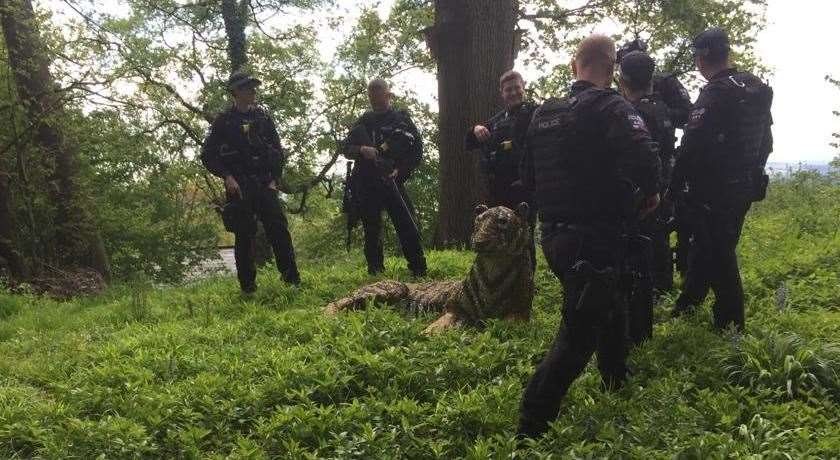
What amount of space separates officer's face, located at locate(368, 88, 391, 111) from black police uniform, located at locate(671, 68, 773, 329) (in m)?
3.28

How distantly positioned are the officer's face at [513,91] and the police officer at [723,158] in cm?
136

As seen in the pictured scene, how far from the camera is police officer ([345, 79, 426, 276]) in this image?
6492mm

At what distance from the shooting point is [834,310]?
4602 mm

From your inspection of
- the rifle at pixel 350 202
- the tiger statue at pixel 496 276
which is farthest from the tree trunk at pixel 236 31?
the tiger statue at pixel 496 276

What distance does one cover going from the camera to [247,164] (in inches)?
249

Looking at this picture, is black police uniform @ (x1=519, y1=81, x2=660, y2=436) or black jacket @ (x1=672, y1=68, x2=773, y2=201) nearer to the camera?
black police uniform @ (x1=519, y1=81, x2=660, y2=436)

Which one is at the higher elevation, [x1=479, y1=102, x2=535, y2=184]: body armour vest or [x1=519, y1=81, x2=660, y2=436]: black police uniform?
[x1=479, y1=102, x2=535, y2=184]: body armour vest

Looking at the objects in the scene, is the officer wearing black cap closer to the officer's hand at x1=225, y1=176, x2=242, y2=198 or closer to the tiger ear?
the tiger ear

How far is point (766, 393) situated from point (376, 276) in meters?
4.53

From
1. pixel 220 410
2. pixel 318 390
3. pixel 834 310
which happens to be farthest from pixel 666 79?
pixel 220 410

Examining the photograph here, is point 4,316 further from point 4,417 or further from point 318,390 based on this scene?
point 318,390

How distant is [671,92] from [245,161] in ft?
13.3

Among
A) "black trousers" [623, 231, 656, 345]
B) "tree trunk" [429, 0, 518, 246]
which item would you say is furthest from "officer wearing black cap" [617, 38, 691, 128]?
"tree trunk" [429, 0, 518, 246]

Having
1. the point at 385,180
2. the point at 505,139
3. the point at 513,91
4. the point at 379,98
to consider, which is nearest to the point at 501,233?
the point at 505,139
